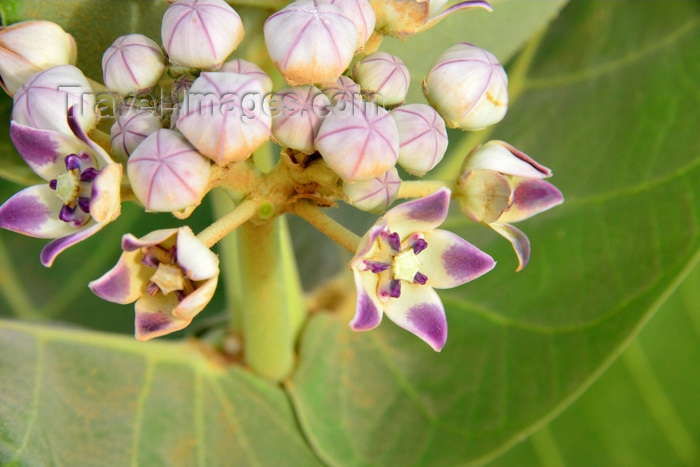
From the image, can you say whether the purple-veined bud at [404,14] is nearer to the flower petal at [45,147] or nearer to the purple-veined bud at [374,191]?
the purple-veined bud at [374,191]

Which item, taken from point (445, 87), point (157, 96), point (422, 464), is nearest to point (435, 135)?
point (445, 87)

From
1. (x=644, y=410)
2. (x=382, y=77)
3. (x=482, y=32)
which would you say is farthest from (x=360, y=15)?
(x=644, y=410)

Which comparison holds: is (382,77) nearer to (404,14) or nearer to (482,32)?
(404,14)

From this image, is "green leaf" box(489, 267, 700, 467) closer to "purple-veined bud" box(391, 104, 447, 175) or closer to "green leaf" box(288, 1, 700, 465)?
"green leaf" box(288, 1, 700, 465)

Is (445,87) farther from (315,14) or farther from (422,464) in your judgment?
(422,464)

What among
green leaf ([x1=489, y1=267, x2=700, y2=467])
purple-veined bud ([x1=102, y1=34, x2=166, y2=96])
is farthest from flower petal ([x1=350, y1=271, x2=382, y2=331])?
green leaf ([x1=489, y1=267, x2=700, y2=467])
